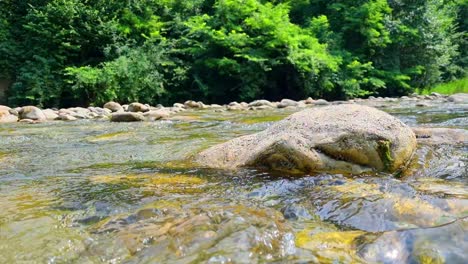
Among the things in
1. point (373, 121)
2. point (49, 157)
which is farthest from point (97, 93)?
point (373, 121)

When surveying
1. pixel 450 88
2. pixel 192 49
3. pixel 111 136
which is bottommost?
pixel 111 136

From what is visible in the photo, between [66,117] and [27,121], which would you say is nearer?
[27,121]

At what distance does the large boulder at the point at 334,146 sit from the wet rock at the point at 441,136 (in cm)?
62

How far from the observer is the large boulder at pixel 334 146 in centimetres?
293

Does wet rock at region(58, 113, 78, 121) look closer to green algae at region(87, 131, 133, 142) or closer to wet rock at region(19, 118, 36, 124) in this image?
wet rock at region(19, 118, 36, 124)

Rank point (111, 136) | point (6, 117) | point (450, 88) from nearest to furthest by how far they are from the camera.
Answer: point (111, 136) < point (6, 117) < point (450, 88)

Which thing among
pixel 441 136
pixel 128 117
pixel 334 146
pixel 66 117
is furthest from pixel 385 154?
pixel 66 117

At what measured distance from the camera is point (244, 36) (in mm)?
13117

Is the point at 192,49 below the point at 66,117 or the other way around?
the other way around

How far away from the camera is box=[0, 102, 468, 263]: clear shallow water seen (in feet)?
4.95

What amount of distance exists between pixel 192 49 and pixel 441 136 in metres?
10.4

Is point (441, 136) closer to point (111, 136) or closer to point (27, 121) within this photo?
point (111, 136)

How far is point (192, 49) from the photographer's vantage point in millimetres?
13375

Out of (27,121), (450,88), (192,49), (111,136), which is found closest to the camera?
(111,136)
